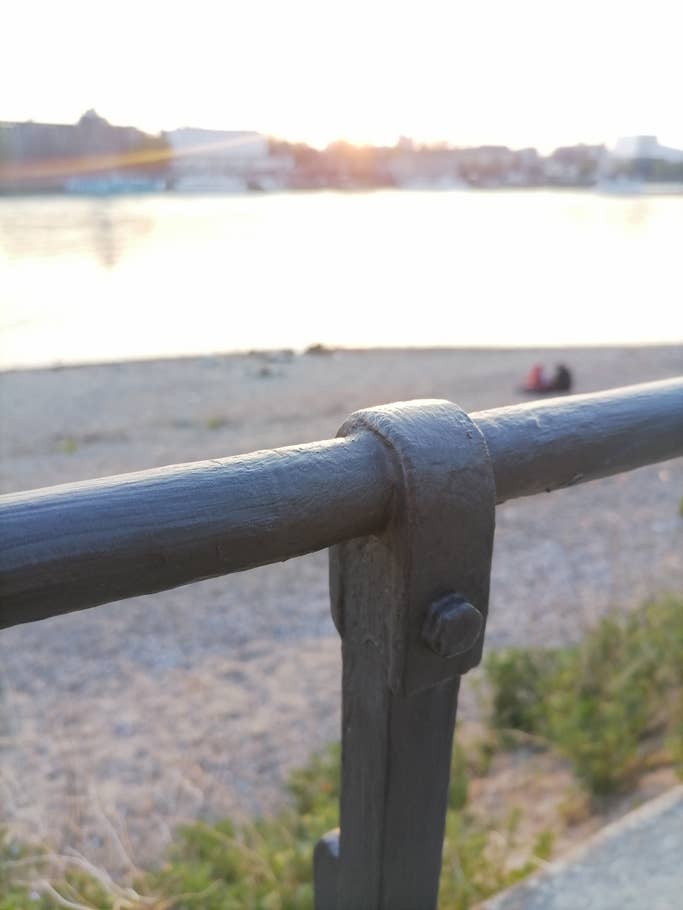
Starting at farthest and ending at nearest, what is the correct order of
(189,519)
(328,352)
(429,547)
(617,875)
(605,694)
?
(328,352) < (605,694) < (617,875) < (429,547) < (189,519)

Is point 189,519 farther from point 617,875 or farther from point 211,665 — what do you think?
point 211,665

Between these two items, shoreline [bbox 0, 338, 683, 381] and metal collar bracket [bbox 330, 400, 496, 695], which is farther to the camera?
shoreline [bbox 0, 338, 683, 381]

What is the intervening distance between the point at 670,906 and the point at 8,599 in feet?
4.25

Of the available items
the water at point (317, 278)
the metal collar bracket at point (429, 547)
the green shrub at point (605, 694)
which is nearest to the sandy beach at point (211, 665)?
the green shrub at point (605, 694)

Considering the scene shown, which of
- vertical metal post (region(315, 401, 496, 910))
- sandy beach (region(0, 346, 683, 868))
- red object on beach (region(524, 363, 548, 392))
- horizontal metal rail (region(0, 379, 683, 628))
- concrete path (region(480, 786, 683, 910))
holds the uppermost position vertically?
horizontal metal rail (region(0, 379, 683, 628))

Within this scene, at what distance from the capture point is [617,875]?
1.46 metres

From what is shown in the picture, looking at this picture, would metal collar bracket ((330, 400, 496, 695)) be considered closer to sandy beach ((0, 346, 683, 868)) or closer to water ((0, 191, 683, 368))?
sandy beach ((0, 346, 683, 868))

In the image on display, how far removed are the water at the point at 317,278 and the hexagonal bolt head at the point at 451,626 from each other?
62.9ft

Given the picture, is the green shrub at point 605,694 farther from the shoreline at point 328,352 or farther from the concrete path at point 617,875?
the shoreline at point 328,352

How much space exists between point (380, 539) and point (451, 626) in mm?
103

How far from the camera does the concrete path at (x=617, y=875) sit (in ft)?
4.63

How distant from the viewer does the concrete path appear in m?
1.41

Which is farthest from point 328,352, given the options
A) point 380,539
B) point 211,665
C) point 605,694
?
point 380,539

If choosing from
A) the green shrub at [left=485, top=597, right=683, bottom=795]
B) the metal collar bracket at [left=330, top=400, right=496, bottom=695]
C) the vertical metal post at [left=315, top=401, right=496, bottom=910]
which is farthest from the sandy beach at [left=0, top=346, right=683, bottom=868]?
the metal collar bracket at [left=330, top=400, right=496, bottom=695]
